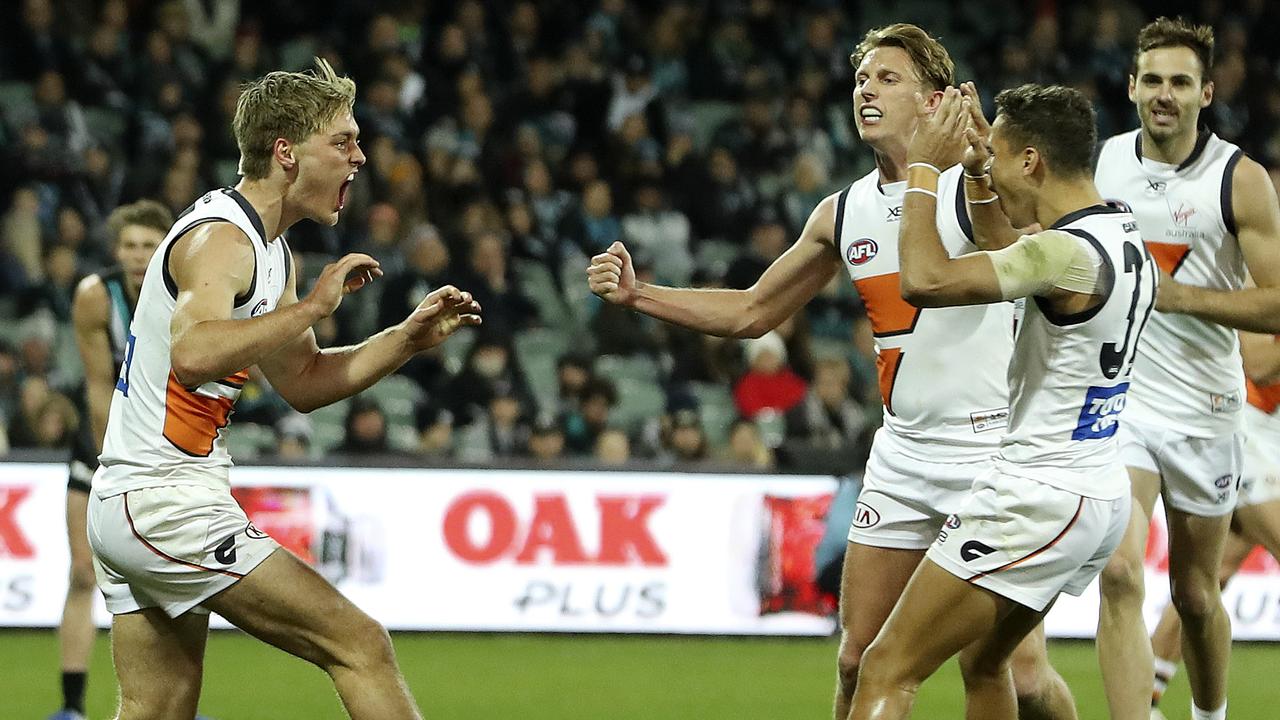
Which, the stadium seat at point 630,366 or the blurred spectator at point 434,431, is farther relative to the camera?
the stadium seat at point 630,366

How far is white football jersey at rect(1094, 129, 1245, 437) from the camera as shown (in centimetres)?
666

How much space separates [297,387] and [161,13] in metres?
11.1

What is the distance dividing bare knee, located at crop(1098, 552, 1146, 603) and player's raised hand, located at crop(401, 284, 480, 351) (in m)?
2.45

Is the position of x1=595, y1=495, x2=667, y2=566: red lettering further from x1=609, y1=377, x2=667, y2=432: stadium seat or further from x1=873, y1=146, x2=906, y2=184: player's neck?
x1=873, y1=146, x2=906, y2=184: player's neck

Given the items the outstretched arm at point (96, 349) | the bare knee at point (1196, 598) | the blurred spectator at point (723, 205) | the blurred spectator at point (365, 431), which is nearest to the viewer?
the bare knee at point (1196, 598)

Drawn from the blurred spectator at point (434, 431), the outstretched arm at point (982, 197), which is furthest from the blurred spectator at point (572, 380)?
the outstretched arm at point (982, 197)

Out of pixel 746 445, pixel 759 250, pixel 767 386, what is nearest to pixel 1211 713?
pixel 746 445

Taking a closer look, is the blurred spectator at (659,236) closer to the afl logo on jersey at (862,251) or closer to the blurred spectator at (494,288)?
the blurred spectator at (494,288)

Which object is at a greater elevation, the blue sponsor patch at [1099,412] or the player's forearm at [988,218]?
the player's forearm at [988,218]

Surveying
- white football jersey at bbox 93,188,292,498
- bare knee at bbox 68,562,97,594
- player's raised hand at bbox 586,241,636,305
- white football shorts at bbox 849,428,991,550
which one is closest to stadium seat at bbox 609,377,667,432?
bare knee at bbox 68,562,97,594

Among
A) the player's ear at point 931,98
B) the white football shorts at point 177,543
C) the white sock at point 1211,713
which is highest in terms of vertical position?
the player's ear at point 931,98

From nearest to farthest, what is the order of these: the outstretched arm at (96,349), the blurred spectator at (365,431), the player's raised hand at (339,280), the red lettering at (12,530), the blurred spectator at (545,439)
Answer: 1. the player's raised hand at (339,280)
2. the outstretched arm at (96,349)
3. the red lettering at (12,530)
4. the blurred spectator at (365,431)
5. the blurred spectator at (545,439)

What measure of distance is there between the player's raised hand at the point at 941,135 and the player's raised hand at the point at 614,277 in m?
1.28

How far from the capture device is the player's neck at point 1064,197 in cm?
518
